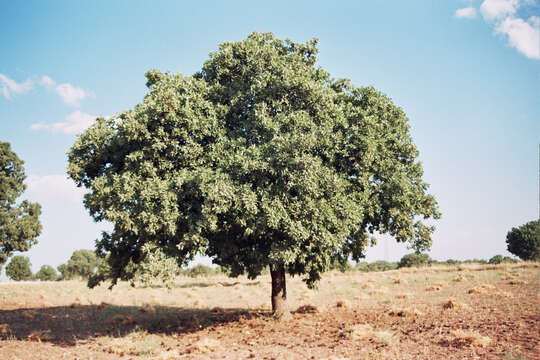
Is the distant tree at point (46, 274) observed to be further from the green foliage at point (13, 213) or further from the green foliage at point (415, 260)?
the green foliage at point (415, 260)

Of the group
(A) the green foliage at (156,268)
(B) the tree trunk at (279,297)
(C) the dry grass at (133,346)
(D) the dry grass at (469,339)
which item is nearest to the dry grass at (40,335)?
(C) the dry grass at (133,346)

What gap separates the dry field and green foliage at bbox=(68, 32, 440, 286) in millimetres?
3357

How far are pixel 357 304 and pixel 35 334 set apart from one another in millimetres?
20163

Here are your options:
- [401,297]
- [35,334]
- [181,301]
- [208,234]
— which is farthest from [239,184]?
[181,301]

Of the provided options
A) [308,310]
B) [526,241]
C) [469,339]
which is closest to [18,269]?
[308,310]

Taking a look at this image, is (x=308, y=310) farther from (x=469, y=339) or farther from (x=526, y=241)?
(x=526, y=241)

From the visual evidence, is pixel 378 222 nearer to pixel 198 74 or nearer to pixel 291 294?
pixel 198 74

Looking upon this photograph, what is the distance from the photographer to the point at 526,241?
6047cm

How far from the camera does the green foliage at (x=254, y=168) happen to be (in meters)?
14.1

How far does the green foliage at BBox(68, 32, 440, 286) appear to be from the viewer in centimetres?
1409

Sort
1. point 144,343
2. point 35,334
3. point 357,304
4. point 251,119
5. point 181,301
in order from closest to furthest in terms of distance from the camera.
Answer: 1. point 144,343
2. point 251,119
3. point 35,334
4. point 357,304
5. point 181,301

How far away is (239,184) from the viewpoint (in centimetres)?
1423

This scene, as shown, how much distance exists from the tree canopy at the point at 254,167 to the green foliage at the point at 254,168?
67 millimetres

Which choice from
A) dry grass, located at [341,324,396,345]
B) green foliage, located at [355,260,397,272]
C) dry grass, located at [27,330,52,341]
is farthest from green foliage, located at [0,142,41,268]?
green foliage, located at [355,260,397,272]
